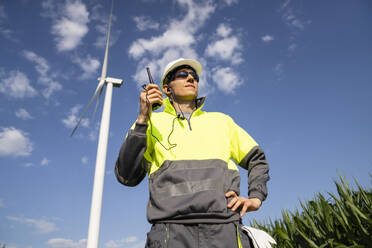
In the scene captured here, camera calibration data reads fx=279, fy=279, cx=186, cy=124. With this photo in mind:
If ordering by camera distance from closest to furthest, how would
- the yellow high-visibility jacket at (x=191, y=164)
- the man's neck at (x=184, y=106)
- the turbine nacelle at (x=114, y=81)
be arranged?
1. the yellow high-visibility jacket at (x=191, y=164)
2. the man's neck at (x=184, y=106)
3. the turbine nacelle at (x=114, y=81)

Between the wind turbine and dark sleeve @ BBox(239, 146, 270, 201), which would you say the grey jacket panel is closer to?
dark sleeve @ BBox(239, 146, 270, 201)

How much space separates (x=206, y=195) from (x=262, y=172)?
87 cm

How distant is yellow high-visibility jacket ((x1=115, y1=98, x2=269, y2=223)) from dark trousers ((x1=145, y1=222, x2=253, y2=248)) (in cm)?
6

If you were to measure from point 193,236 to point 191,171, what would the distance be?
0.62 meters

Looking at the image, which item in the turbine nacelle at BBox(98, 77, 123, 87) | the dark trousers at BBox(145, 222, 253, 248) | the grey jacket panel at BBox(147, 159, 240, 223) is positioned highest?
the turbine nacelle at BBox(98, 77, 123, 87)

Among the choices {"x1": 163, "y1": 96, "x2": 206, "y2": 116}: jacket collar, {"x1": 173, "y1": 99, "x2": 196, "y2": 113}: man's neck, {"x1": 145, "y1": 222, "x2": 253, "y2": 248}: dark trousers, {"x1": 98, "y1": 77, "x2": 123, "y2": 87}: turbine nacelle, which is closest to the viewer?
{"x1": 145, "y1": 222, "x2": 253, "y2": 248}: dark trousers

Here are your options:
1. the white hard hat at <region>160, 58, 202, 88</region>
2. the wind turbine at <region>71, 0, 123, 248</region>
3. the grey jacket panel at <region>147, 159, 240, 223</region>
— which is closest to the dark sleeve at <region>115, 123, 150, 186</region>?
the grey jacket panel at <region>147, 159, 240, 223</region>

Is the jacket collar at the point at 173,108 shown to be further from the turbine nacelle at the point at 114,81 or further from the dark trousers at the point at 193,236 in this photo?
the turbine nacelle at the point at 114,81

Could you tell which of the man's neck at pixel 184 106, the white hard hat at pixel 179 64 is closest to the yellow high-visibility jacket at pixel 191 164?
the man's neck at pixel 184 106

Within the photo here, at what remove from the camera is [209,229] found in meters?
2.56

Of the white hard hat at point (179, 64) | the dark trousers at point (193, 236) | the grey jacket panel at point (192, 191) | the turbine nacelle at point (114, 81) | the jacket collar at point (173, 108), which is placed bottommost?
the dark trousers at point (193, 236)

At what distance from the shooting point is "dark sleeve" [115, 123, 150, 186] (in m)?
3.02

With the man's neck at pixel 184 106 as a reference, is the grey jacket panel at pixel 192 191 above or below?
below

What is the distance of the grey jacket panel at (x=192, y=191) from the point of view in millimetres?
2585
